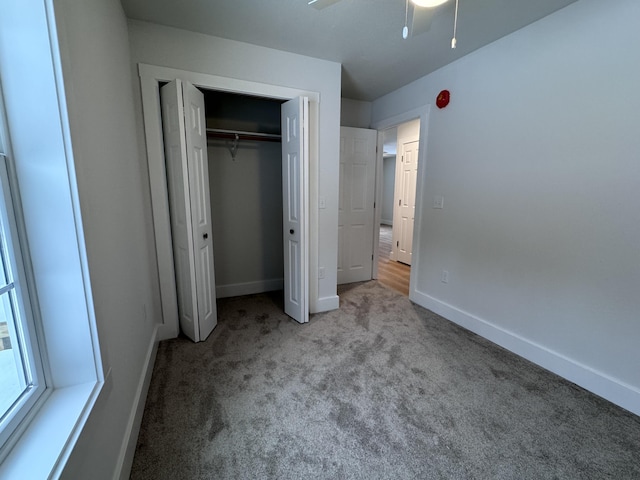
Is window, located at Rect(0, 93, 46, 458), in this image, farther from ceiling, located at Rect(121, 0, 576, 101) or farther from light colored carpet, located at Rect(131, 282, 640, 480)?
ceiling, located at Rect(121, 0, 576, 101)

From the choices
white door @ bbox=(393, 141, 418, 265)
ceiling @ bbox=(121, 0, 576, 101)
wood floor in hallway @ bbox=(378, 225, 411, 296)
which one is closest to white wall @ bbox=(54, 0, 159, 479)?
ceiling @ bbox=(121, 0, 576, 101)

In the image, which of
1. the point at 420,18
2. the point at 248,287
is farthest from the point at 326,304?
the point at 420,18

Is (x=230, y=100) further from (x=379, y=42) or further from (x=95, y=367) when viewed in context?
(x=95, y=367)

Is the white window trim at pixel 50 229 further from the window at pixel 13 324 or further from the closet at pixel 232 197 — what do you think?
the closet at pixel 232 197

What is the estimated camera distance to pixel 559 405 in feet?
5.38

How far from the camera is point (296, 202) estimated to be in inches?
96.6

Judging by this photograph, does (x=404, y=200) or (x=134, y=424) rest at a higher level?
(x=404, y=200)

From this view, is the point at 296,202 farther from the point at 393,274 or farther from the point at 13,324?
the point at 393,274

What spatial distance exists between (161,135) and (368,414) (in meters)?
2.41

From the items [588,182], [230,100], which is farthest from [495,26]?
[230,100]

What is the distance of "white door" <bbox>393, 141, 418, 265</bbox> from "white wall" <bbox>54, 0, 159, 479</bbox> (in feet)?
13.3

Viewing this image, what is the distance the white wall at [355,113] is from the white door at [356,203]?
0.80 feet

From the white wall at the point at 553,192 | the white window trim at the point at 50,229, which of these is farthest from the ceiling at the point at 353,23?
the white window trim at the point at 50,229

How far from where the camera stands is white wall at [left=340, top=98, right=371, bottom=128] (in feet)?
11.9
